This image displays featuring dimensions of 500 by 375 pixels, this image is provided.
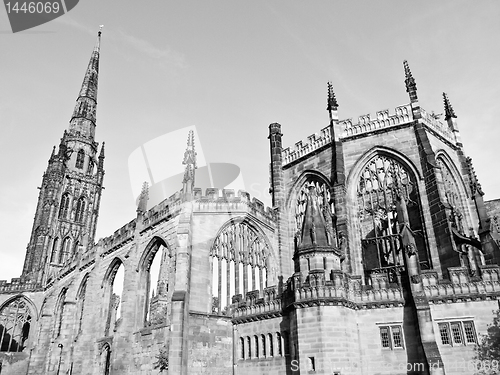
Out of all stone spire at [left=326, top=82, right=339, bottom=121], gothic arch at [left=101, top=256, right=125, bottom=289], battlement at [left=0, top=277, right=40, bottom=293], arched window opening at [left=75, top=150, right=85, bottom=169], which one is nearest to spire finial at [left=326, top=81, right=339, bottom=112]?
stone spire at [left=326, top=82, right=339, bottom=121]

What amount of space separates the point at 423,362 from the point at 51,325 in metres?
36.5

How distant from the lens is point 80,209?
56.7 metres

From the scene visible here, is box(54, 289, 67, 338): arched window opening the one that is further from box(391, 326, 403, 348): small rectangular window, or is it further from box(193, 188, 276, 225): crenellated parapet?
box(391, 326, 403, 348): small rectangular window

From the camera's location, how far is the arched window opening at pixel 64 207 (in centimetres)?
5477

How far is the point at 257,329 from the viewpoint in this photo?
71.2 ft

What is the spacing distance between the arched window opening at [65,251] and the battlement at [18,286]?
20.1 feet

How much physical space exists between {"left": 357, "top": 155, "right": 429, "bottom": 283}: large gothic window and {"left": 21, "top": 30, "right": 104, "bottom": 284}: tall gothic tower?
3308cm

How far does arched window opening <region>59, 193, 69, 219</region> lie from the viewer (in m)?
54.8

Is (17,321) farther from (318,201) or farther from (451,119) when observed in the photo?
(451,119)

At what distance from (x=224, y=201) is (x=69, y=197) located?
38.8 m

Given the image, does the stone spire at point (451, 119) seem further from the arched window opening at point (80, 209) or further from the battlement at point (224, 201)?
the arched window opening at point (80, 209)

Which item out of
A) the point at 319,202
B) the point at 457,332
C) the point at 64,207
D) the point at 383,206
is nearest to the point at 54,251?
the point at 64,207

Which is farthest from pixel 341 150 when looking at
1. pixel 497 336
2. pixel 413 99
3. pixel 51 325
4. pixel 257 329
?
pixel 51 325

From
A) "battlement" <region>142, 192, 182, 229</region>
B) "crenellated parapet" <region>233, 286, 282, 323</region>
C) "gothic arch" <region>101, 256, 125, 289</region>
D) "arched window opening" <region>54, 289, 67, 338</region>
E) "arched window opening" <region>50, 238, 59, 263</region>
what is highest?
"arched window opening" <region>50, 238, 59, 263</region>
